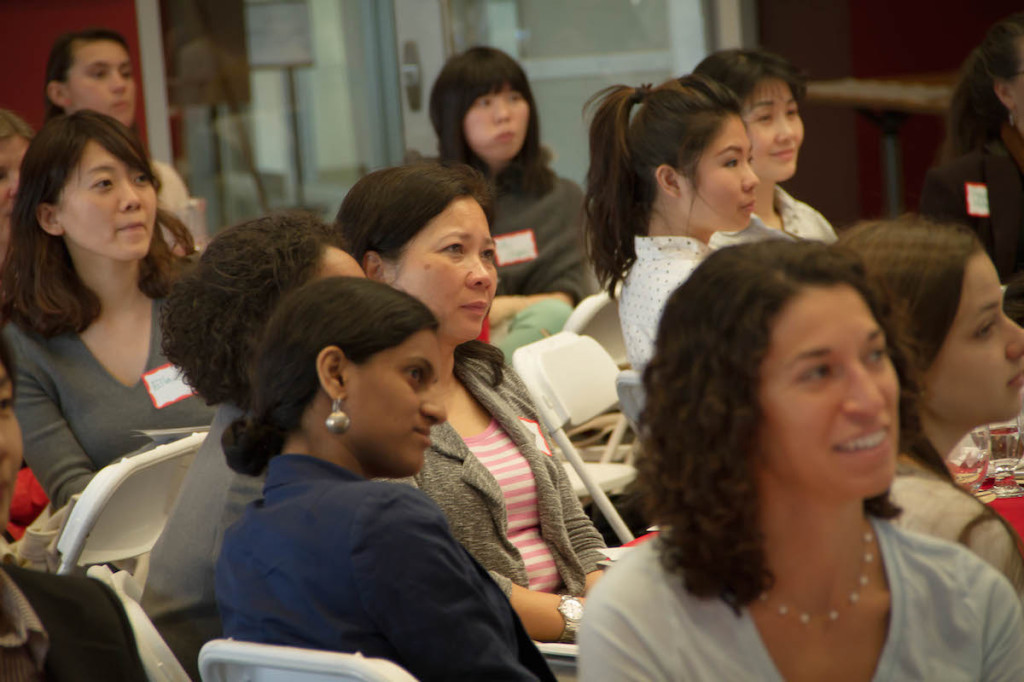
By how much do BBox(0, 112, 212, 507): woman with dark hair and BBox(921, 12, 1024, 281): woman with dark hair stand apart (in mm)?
2528

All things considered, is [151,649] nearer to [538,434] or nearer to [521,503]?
[521,503]

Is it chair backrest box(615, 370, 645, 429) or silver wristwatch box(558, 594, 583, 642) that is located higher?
chair backrest box(615, 370, 645, 429)

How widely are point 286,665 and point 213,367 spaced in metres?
0.70

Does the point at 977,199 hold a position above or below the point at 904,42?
below

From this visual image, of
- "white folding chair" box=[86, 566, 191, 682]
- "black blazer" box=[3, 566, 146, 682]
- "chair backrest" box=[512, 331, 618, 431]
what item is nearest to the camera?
"black blazer" box=[3, 566, 146, 682]

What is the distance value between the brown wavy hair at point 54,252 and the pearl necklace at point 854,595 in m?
2.31

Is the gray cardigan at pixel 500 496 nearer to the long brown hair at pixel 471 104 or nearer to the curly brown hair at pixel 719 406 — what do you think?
the curly brown hair at pixel 719 406

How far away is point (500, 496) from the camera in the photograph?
2.07 metres

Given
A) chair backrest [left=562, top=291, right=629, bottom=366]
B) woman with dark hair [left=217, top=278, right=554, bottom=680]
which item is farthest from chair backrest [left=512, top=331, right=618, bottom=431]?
woman with dark hair [left=217, top=278, right=554, bottom=680]

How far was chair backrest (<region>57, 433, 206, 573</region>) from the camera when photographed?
2.22 metres

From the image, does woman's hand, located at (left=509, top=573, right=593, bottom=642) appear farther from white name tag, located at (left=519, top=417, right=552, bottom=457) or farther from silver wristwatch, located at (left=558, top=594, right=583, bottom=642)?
white name tag, located at (left=519, top=417, right=552, bottom=457)

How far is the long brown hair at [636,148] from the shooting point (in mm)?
3141

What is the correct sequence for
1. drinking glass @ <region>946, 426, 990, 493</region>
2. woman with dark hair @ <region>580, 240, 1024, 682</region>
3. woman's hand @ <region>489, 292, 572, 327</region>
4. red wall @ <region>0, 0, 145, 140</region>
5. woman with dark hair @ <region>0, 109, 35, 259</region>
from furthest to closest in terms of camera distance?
red wall @ <region>0, 0, 145, 140</region>, woman's hand @ <region>489, 292, 572, 327</region>, woman with dark hair @ <region>0, 109, 35, 259</region>, drinking glass @ <region>946, 426, 990, 493</region>, woman with dark hair @ <region>580, 240, 1024, 682</region>

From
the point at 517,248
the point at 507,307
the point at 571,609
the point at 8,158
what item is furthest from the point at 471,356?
the point at 517,248
